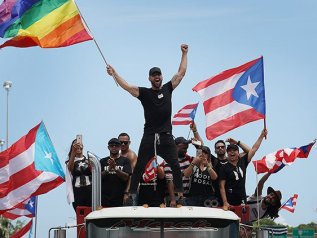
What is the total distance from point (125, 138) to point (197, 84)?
2954mm

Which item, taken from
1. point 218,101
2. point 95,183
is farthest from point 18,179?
point 95,183

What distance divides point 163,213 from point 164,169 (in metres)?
2.02

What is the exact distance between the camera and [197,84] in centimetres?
1639

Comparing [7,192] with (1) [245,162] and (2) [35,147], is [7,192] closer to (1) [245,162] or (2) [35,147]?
(2) [35,147]

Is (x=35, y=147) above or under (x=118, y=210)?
above

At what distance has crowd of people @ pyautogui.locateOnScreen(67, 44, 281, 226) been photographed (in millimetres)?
11883

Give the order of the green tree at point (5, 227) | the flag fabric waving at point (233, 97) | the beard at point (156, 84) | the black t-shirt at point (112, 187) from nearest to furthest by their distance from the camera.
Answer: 1. the beard at point (156, 84)
2. the black t-shirt at point (112, 187)
3. the flag fabric waving at point (233, 97)
4. the green tree at point (5, 227)

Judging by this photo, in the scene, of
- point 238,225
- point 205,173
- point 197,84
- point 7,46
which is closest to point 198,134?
point 197,84

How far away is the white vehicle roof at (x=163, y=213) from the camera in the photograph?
34.9ft

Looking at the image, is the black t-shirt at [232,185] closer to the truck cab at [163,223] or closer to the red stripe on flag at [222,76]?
the truck cab at [163,223]

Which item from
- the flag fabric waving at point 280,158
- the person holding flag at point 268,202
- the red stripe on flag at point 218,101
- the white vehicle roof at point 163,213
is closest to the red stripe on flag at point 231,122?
the red stripe on flag at point 218,101

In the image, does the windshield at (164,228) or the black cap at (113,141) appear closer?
the windshield at (164,228)

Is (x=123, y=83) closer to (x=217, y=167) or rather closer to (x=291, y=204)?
(x=217, y=167)

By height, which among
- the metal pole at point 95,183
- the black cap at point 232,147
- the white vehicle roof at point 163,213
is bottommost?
the white vehicle roof at point 163,213
